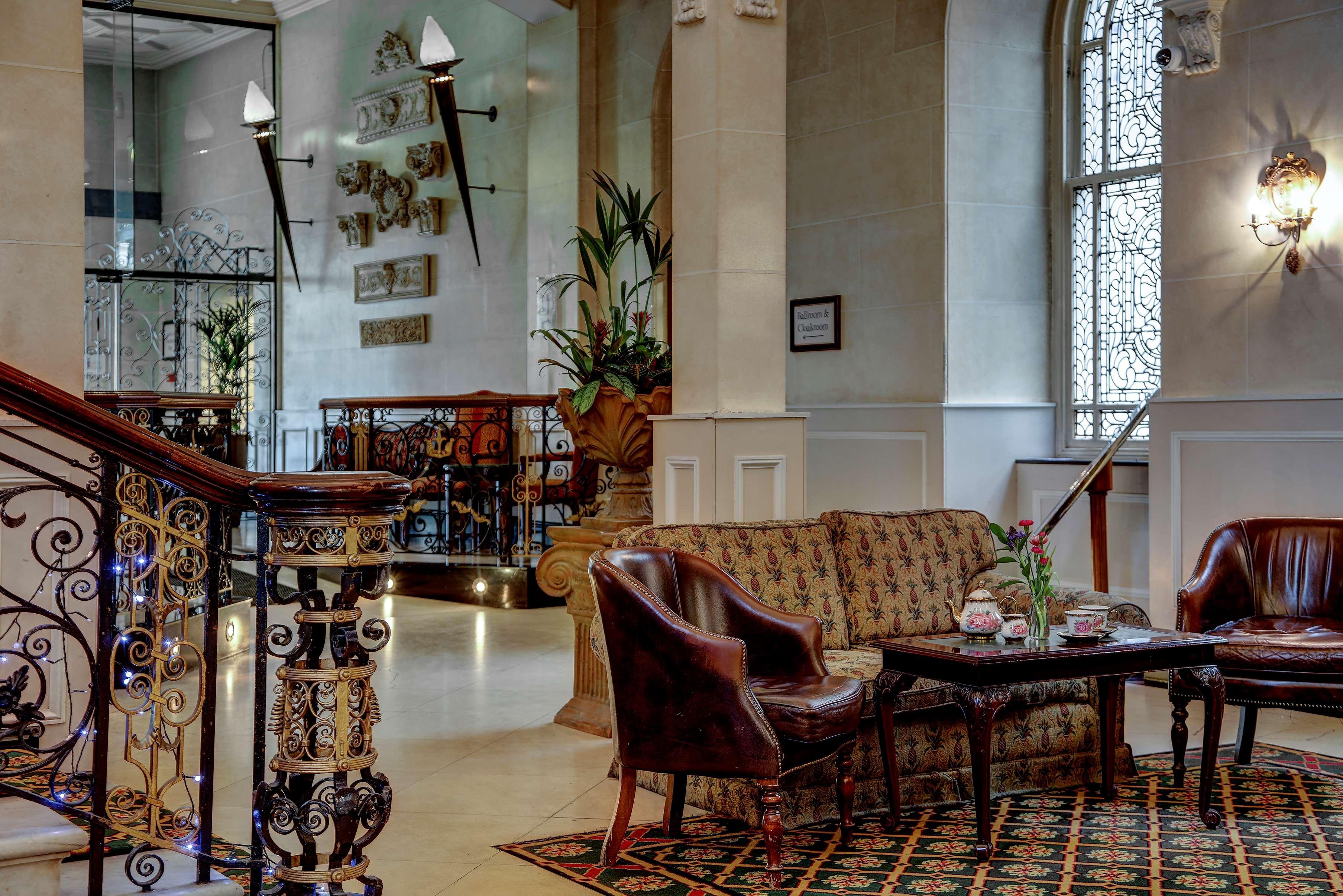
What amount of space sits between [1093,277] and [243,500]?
6687 millimetres

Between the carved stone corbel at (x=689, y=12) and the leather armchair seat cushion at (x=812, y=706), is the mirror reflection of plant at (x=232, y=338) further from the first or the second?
the leather armchair seat cushion at (x=812, y=706)

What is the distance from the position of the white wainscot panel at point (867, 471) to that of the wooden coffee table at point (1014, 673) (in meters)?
3.67

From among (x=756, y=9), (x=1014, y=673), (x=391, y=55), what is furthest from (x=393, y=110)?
(x=1014, y=673)

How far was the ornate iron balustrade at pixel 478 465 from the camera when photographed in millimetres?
9461

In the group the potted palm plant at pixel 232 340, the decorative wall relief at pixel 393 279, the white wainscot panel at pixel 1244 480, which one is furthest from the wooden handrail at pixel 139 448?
the potted palm plant at pixel 232 340

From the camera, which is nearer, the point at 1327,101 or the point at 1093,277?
the point at 1327,101

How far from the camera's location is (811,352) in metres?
9.12

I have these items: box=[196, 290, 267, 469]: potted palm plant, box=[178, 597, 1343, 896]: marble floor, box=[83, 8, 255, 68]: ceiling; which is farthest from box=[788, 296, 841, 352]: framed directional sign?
box=[83, 8, 255, 68]: ceiling

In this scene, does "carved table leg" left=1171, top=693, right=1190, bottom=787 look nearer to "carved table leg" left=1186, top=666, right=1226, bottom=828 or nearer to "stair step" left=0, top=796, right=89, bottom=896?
"carved table leg" left=1186, top=666, right=1226, bottom=828

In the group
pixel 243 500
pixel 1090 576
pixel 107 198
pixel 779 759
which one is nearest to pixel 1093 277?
pixel 1090 576

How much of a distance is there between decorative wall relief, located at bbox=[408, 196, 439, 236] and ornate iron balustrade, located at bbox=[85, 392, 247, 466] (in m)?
5.17

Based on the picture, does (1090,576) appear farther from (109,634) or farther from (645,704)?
(109,634)

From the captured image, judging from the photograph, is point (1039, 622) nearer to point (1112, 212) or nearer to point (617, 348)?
point (617, 348)

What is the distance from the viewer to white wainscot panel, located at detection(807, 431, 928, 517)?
8.40m
